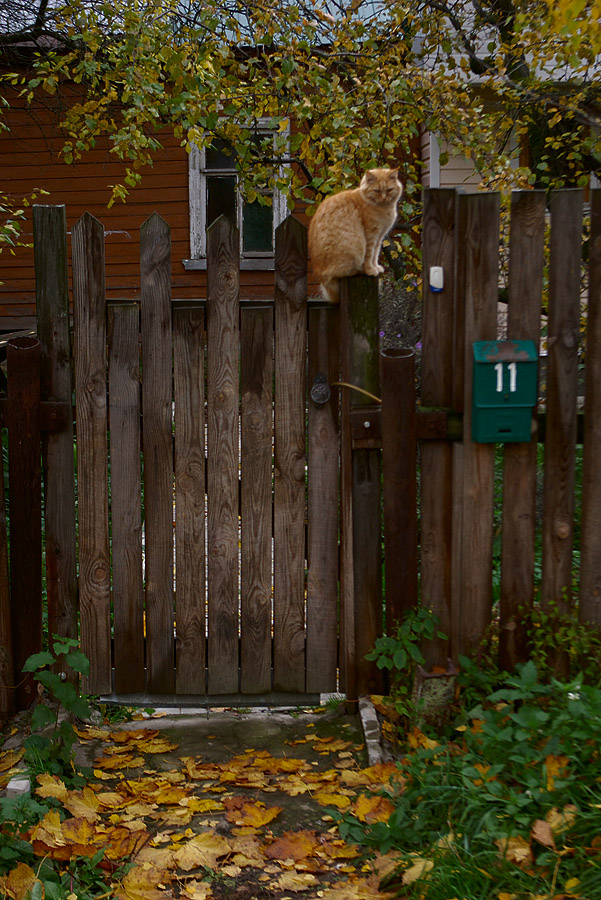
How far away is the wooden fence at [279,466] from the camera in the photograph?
294 centimetres

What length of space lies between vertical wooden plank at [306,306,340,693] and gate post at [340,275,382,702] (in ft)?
0.15

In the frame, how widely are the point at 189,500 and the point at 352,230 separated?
4.31 ft

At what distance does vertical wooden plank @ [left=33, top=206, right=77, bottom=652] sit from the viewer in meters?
3.05

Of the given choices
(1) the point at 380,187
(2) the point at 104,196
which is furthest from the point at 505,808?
(2) the point at 104,196

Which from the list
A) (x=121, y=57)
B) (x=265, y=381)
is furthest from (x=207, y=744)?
(x=121, y=57)

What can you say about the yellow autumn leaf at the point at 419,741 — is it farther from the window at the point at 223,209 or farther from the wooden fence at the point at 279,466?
the window at the point at 223,209

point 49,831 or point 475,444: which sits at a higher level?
point 475,444

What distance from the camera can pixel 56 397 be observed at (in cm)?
314

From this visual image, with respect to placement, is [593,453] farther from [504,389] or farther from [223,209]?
[223,209]

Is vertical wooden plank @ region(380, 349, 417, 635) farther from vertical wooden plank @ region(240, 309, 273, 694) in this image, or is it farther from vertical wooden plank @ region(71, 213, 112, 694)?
vertical wooden plank @ region(71, 213, 112, 694)

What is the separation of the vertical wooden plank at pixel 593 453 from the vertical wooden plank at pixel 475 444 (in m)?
0.34

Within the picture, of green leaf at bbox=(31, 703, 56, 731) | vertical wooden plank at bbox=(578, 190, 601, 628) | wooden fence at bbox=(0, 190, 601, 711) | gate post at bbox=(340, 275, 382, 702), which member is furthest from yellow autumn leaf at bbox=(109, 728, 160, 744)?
vertical wooden plank at bbox=(578, 190, 601, 628)

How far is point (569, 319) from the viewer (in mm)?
2881

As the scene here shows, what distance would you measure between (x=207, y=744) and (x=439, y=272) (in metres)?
2.05
